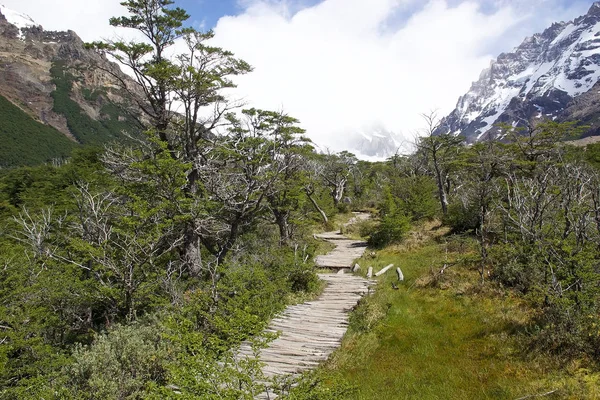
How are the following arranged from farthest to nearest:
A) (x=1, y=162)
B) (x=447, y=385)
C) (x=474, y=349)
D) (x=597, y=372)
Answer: (x=1, y=162) → (x=474, y=349) → (x=447, y=385) → (x=597, y=372)

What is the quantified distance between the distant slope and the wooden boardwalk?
128m

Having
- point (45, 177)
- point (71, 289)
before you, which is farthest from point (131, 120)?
point (45, 177)

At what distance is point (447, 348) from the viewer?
25.3 ft

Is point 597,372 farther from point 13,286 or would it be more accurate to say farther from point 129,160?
point 13,286

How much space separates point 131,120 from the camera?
44.5ft

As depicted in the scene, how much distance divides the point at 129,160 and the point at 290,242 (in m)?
9.15

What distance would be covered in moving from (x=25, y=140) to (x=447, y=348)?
16422cm

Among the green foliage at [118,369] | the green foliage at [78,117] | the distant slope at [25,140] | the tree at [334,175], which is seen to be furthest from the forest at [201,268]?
the green foliage at [78,117]

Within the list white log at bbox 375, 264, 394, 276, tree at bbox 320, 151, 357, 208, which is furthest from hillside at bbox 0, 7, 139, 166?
white log at bbox 375, 264, 394, 276

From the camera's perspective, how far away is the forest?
6125 millimetres

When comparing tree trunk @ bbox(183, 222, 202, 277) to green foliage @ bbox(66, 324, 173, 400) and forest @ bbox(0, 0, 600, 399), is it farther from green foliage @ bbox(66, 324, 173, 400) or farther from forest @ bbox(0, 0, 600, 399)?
green foliage @ bbox(66, 324, 173, 400)

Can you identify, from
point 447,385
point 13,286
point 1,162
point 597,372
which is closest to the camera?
point 597,372

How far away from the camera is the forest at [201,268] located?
6.12 metres

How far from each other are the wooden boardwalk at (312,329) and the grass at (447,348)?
0.39m
